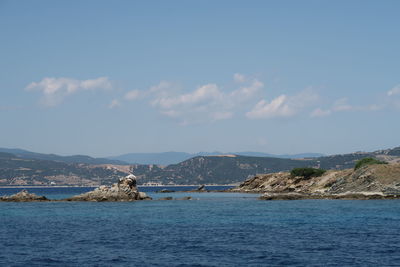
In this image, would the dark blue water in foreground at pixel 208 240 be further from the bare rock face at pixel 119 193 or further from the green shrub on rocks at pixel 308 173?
the green shrub on rocks at pixel 308 173

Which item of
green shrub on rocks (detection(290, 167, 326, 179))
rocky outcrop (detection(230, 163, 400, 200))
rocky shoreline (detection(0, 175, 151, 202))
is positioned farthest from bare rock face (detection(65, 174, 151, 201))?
green shrub on rocks (detection(290, 167, 326, 179))

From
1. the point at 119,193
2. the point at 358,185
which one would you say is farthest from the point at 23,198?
the point at 358,185

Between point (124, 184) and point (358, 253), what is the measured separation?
10129cm

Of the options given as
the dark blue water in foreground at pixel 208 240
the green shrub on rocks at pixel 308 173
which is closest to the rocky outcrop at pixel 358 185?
the green shrub on rocks at pixel 308 173

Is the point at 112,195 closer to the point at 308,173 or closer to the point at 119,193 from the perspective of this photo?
the point at 119,193

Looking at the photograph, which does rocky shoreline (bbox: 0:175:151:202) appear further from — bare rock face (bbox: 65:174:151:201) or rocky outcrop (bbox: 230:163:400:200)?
rocky outcrop (bbox: 230:163:400:200)

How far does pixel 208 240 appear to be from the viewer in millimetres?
53125

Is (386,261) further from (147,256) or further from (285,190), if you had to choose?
(285,190)

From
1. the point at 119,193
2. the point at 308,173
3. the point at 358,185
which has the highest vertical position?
the point at 308,173

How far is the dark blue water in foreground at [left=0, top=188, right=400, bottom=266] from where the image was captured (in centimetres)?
4150

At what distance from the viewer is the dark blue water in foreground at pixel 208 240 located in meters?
41.5

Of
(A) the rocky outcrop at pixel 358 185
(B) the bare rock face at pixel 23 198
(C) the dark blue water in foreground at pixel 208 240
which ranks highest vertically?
(A) the rocky outcrop at pixel 358 185

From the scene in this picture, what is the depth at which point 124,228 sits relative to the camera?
6588cm

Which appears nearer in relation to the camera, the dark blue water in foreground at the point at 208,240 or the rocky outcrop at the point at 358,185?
the dark blue water in foreground at the point at 208,240
